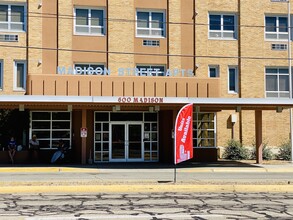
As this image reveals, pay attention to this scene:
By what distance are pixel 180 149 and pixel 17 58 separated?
607 inches

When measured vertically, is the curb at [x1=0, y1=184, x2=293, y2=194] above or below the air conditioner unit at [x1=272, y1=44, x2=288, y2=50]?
Answer: below

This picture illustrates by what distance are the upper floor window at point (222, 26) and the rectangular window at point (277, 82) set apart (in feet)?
11.4

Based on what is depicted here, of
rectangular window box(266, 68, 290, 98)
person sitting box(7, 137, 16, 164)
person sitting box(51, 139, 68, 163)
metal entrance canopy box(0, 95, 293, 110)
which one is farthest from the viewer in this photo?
rectangular window box(266, 68, 290, 98)

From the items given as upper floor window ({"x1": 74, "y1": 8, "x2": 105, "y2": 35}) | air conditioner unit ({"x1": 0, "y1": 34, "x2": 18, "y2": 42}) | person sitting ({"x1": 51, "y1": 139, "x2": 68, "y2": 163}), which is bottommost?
person sitting ({"x1": 51, "y1": 139, "x2": 68, "y2": 163})

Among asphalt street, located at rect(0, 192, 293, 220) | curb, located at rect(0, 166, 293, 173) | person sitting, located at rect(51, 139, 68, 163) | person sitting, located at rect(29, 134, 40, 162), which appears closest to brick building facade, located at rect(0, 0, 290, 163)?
person sitting, located at rect(29, 134, 40, 162)

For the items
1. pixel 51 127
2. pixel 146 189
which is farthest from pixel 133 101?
pixel 51 127

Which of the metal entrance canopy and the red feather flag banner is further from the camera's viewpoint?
the metal entrance canopy

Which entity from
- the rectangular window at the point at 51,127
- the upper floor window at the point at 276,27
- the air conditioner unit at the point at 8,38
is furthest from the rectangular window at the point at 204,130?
the air conditioner unit at the point at 8,38

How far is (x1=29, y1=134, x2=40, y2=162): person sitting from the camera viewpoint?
26047mm

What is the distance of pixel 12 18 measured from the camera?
2833 centimetres

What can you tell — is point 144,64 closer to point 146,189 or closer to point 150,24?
point 150,24

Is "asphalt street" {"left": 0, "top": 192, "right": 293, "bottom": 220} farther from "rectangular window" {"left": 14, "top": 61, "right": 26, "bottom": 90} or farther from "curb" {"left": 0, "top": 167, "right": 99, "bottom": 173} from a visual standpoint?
"rectangular window" {"left": 14, "top": 61, "right": 26, "bottom": 90}

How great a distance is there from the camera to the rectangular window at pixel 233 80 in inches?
1207

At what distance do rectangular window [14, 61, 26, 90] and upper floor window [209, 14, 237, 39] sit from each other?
12029mm
